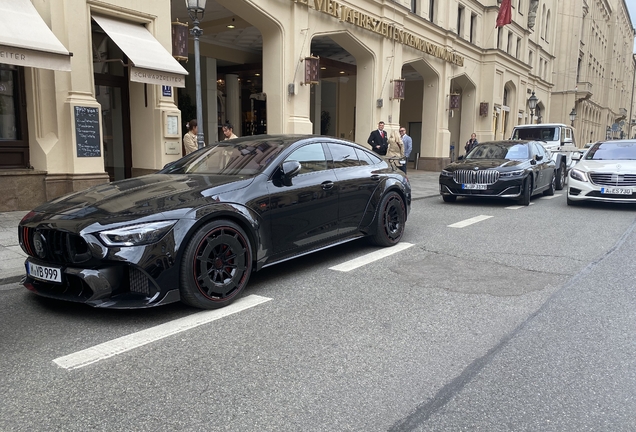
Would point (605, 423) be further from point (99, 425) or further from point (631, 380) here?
point (99, 425)

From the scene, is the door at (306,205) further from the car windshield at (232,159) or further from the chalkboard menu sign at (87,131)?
the chalkboard menu sign at (87,131)

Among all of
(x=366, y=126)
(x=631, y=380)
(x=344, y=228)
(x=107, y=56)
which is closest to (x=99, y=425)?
(x=631, y=380)

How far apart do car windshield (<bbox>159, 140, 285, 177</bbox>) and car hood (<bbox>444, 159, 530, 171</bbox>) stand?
6.75 metres

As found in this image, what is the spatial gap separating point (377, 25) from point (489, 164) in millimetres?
9001

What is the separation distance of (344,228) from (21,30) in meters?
6.55

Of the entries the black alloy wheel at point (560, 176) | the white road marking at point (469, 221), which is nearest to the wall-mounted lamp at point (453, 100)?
the black alloy wheel at point (560, 176)

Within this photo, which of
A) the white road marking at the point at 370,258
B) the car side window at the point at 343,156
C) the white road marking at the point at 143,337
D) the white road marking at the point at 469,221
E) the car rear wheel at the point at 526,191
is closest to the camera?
the white road marking at the point at 143,337

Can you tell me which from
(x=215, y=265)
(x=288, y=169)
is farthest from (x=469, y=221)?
(x=215, y=265)

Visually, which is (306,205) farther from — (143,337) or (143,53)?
(143,53)

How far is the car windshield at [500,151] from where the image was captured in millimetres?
11780

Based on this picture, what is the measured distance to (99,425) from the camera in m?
2.62

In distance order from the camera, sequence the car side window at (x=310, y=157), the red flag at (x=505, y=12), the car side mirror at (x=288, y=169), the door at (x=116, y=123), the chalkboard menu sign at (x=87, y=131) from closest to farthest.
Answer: the car side mirror at (x=288, y=169) → the car side window at (x=310, y=157) → the chalkboard menu sign at (x=87, y=131) → the door at (x=116, y=123) → the red flag at (x=505, y=12)

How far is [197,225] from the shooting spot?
4.27 metres

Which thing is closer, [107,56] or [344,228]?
[344,228]
